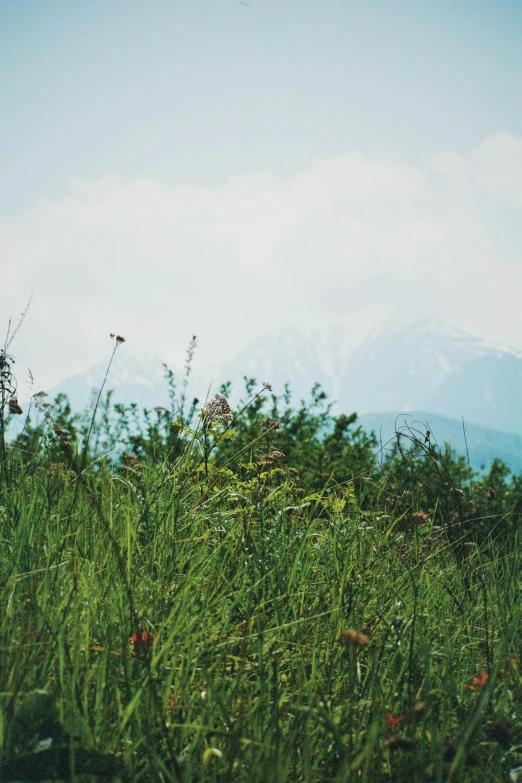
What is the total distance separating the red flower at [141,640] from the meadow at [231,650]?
0.01 metres

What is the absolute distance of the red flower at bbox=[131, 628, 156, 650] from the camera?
1643 millimetres

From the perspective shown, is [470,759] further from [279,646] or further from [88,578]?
[88,578]

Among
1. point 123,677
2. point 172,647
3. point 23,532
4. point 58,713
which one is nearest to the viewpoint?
point 58,713

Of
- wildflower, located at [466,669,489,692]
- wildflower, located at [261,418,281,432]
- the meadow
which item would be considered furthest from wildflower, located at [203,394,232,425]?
wildflower, located at [466,669,489,692]

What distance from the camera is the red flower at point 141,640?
5.39 ft

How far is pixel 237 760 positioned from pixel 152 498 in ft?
4.65

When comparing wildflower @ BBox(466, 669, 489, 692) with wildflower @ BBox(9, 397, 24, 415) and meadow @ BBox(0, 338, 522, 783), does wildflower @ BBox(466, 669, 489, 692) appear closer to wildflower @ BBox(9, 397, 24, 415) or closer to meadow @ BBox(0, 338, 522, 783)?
meadow @ BBox(0, 338, 522, 783)

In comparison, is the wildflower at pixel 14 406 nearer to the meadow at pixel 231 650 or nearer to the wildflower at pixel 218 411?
the meadow at pixel 231 650

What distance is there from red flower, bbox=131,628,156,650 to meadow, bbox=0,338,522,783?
0.01 metres

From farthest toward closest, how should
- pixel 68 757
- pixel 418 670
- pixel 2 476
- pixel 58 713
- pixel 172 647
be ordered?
pixel 2 476 → pixel 418 670 → pixel 172 647 → pixel 58 713 → pixel 68 757

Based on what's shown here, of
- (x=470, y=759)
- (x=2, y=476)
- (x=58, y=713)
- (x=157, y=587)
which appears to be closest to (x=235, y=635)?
(x=157, y=587)

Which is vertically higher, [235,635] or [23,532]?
[23,532]

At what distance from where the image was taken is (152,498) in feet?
8.76

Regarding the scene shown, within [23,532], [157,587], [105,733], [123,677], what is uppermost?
[23,532]
